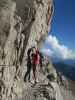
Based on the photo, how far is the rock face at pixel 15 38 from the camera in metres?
22.4

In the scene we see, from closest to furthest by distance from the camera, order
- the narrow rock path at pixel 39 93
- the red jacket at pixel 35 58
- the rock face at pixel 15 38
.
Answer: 1. the rock face at pixel 15 38
2. the narrow rock path at pixel 39 93
3. the red jacket at pixel 35 58

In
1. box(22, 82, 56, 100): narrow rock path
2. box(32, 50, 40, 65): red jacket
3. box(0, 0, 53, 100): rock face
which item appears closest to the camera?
box(0, 0, 53, 100): rock face

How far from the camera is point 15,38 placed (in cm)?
2392

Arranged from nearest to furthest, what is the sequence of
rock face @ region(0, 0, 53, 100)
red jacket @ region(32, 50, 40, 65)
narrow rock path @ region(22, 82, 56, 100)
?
rock face @ region(0, 0, 53, 100) → narrow rock path @ region(22, 82, 56, 100) → red jacket @ region(32, 50, 40, 65)

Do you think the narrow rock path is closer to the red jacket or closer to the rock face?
the rock face

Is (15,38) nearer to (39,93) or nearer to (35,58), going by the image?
Answer: (35,58)

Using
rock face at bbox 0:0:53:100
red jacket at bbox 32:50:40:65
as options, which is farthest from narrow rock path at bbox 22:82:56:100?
red jacket at bbox 32:50:40:65

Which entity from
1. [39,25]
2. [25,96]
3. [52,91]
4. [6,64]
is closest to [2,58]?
[6,64]

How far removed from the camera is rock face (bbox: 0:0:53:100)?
2236 centimetres

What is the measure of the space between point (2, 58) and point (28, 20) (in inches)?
226

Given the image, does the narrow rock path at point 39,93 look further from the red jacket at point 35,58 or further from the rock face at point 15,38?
the red jacket at point 35,58

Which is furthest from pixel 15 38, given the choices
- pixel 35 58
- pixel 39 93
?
pixel 39 93

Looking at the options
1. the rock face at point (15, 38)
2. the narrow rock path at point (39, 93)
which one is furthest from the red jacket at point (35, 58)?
the narrow rock path at point (39, 93)

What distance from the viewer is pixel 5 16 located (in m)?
22.7
